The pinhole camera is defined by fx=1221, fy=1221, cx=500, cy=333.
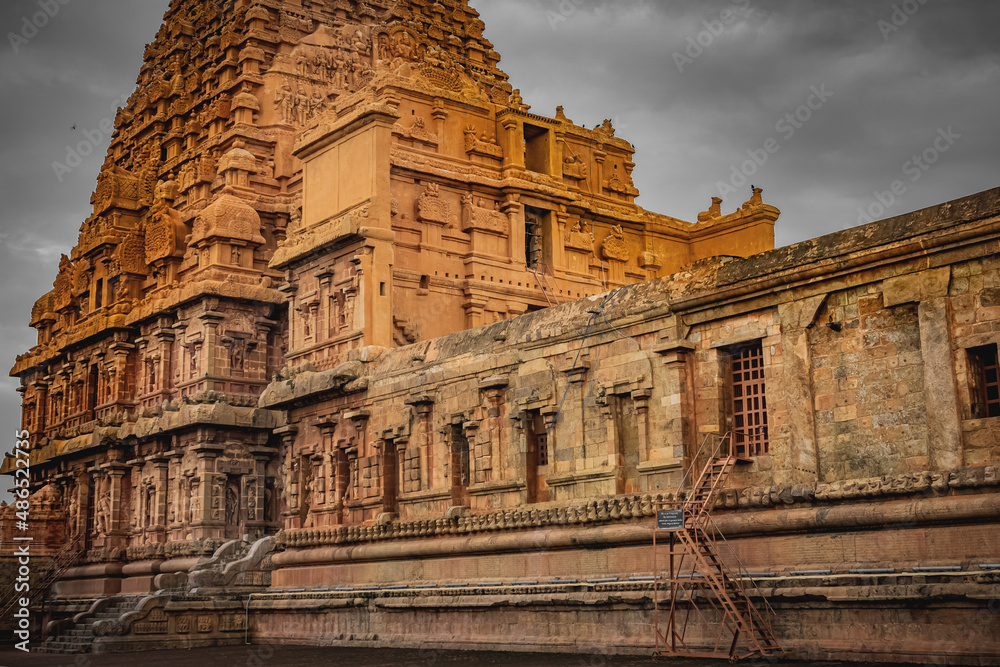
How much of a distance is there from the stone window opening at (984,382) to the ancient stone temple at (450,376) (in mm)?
58

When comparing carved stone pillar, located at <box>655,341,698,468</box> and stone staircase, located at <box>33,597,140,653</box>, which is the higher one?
carved stone pillar, located at <box>655,341,698,468</box>

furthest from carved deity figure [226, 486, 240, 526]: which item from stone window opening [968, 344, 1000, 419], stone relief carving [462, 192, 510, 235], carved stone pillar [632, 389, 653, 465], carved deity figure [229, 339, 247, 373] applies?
stone window opening [968, 344, 1000, 419]

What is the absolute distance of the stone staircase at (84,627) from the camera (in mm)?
30219

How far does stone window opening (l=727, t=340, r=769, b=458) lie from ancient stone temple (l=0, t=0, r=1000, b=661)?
54 millimetres

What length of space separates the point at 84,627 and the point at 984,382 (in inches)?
935

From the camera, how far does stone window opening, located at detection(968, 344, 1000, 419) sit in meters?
17.3

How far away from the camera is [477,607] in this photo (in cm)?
2348

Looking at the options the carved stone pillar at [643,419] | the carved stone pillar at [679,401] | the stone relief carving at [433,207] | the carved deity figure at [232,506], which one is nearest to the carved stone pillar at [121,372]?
the carved deity figure at [232,506]

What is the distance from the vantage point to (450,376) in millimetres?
26266

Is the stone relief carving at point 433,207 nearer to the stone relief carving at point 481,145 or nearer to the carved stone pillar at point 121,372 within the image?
the stone relief carving at point 481,145

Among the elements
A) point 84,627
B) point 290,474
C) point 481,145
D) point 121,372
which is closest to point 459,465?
point 290,474

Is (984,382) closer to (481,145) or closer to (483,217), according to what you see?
(483,217)

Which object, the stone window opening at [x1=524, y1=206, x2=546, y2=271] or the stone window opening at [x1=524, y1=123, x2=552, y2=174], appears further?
the stone window opening at [x1=524, y1=123, x2=552, y2=174]

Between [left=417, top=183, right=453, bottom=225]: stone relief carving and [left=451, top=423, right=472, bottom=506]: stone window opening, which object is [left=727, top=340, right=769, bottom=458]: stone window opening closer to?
[left=451, top=423, right=472, bottom=506]: stone window opening
